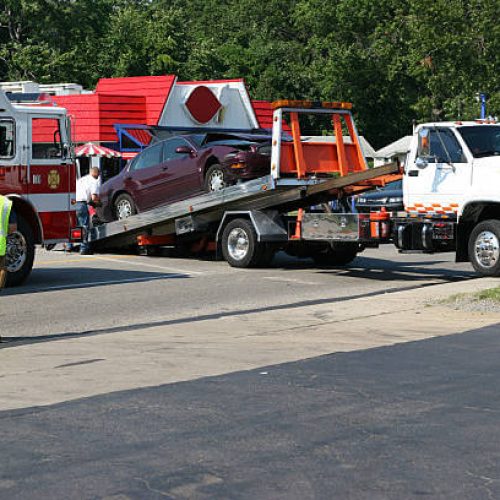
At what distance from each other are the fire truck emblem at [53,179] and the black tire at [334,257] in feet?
15.8

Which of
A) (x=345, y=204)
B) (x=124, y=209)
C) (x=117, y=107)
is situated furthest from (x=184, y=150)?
(x=117, y=107)

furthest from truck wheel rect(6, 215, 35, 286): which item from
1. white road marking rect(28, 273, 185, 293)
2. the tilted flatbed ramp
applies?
the tilted flatbed ramp

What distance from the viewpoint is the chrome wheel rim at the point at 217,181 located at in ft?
65.9

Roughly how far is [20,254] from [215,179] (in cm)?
446

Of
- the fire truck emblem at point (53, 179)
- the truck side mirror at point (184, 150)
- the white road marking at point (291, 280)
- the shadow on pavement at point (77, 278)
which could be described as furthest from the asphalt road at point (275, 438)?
the truck side mirror at point (184, 150)

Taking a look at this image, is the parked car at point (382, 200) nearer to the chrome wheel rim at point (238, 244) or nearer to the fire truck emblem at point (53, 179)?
the chrome wheel rim at point (238, 244)

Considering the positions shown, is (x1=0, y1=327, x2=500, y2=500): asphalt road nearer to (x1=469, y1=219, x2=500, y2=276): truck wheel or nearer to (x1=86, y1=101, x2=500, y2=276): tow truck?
(x1=469, y1=219, x2=500, y2=276): truck wheel

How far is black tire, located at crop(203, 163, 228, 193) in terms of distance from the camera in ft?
65.8

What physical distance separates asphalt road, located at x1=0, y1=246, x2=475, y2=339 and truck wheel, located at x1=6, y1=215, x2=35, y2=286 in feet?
0.69

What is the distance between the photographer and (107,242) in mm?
22078

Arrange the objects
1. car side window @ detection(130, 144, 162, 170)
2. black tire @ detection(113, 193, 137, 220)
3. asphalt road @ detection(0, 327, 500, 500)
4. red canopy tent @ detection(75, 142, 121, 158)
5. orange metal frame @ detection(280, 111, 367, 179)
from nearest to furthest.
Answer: asphalt road @ detection(0, 327, 500, 500)
orange metal frame @ detection(280, 111, 367, 179)
car side window @ detection(130, 144, 162, 170)
black tire @ detection(113, 193, 137, 220)
red canopy tent @ detection(75, 142, 121, 158)

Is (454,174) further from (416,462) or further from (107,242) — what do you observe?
(416,462)

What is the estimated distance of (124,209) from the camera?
2270 centimetres

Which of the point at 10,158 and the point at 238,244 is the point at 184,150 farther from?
the point at 10,158
